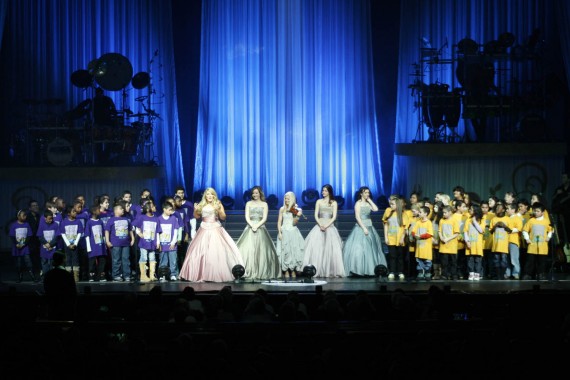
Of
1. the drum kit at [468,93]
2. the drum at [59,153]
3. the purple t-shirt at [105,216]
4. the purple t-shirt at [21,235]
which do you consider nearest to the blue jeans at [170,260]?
the purple t-shirt at [105,216]

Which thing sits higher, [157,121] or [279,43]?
[279,43]

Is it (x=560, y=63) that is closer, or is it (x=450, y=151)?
(x=450, y=151)

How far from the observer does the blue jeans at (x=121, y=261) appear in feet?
48.5

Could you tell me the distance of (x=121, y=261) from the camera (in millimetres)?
14828

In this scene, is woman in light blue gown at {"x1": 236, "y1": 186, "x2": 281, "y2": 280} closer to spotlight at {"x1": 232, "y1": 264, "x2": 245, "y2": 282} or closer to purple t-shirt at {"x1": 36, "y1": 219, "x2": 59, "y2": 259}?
spotlight at {"x1": 232, "y1": 264, "x2": 245, "y2": 282}

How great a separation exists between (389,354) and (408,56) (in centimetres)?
1503

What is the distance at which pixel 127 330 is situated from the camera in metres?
7.42

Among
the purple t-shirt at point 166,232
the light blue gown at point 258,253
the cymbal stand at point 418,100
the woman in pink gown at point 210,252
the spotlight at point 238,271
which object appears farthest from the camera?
the cymbal stand at point 418,100

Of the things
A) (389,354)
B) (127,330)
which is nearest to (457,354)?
(389,354)

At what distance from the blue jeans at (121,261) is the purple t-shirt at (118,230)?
11 centimetres

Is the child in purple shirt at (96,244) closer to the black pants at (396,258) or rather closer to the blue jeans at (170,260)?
the blue jeans at (170,260)

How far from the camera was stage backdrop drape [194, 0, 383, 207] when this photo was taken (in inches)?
843

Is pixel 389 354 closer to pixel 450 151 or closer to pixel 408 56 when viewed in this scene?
pixel 450 151

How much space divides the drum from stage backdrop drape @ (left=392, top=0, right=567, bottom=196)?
6509mm
